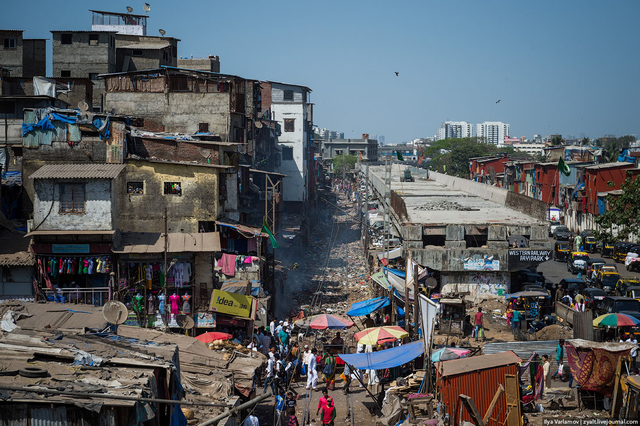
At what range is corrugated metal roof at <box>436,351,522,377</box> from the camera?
405 inches

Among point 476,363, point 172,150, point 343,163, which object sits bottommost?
point 476,363

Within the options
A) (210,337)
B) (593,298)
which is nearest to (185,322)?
(210,337)

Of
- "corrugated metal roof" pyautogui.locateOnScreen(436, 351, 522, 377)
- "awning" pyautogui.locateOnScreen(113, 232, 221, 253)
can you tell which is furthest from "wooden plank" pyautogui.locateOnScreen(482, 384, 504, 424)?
"awning" pyautogui.locateOnScreen(113, 232, 221, 253)

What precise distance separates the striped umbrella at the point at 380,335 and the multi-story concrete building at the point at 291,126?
3342cm

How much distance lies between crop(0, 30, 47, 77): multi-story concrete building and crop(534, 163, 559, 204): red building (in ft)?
125

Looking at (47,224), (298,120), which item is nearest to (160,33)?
(298,120)

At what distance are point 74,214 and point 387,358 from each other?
9.86 m

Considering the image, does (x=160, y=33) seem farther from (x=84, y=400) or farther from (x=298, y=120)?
(x=84, y=400)

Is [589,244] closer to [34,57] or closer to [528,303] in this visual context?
[528,303]

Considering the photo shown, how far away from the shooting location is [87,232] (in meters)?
17.1

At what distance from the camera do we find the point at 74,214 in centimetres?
1709

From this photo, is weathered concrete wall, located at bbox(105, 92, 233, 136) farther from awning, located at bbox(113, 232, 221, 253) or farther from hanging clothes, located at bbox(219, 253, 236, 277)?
awning, located at bbox(113, 232, 221, 253)

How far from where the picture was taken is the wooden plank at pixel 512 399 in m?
10.0

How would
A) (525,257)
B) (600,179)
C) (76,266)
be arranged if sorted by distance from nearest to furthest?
1. (76,266)
2. (525,257)
3. (600,179)
